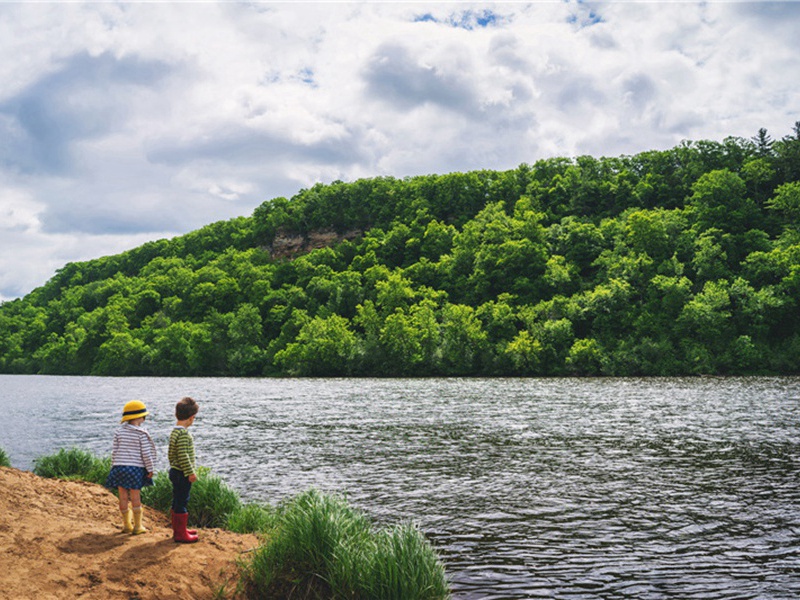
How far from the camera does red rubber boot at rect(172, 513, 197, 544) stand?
9914 millimetres

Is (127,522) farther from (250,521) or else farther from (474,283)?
(474,283)

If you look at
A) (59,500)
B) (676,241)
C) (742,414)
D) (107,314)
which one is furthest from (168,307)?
(59,500)

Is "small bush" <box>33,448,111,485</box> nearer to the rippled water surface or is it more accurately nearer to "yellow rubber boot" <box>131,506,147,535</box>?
the rippled water surface

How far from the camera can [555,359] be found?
92250 mm

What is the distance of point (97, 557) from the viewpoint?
30.4 feet

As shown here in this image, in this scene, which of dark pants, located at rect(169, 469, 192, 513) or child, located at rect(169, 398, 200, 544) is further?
dark pants, located at rect(169, 469, 192, 513)

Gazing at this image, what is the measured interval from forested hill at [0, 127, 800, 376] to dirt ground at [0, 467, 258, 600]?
272ft

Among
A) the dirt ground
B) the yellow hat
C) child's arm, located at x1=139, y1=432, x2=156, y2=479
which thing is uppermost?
the yellow hat

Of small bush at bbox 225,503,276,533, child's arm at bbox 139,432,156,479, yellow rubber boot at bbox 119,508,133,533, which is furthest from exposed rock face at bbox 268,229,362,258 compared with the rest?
yellow rubber boot at bbox 119,508,133,533

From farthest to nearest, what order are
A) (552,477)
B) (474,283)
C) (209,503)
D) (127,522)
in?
(474,283) → (552,477) → (209,503) → (127,522)

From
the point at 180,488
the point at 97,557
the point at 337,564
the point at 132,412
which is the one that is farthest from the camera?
the point at 132,412

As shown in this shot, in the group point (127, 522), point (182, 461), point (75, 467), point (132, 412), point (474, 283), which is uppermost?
point (474, 283)

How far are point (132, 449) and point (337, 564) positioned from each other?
13.7 ft

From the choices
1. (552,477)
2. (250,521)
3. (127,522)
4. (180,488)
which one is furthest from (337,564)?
(552,477)
